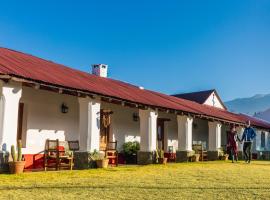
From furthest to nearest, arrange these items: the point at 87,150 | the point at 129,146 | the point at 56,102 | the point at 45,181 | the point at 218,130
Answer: the point at 218,130 → the point at 129,146 → the point at 56,102 → the point at 87,150 → the point at 45,181

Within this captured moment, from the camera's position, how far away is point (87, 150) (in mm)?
12211

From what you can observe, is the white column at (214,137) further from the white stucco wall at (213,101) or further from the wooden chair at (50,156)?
the white stucco wall at (213,101)

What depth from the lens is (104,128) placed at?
54.3 feet

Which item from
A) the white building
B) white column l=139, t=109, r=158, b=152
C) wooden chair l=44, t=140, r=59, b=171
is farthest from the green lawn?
white column l=139, t=109, r=158, b=152

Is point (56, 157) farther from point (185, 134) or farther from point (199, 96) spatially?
point (199, 96)

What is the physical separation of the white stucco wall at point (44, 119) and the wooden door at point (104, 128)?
150 cm

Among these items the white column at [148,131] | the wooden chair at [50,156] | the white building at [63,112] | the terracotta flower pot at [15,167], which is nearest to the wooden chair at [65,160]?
the wooden chair at [50,156]

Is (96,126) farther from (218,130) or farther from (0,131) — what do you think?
(218,130)

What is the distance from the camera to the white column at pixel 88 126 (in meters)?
12.3

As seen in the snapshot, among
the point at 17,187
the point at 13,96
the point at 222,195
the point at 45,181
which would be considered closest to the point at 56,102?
the point at 13,96

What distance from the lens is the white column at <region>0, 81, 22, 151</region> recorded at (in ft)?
31.8

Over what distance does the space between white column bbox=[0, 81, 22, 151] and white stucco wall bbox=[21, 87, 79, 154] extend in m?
2.68

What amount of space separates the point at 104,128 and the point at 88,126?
4199 millimetres

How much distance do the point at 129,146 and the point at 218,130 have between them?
5.86 m
